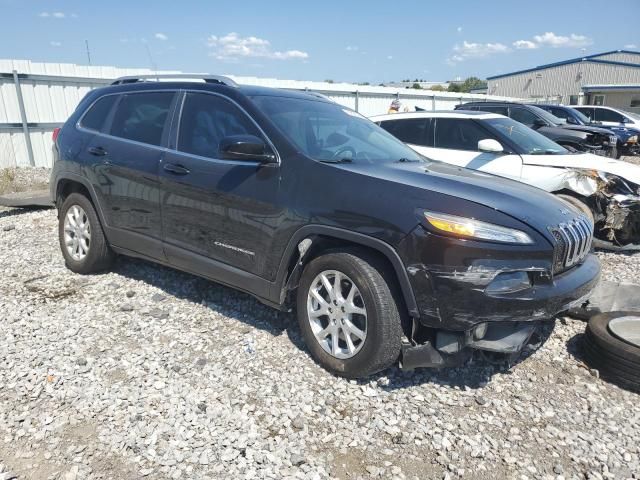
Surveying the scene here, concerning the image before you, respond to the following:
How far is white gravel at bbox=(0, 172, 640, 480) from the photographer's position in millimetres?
2564

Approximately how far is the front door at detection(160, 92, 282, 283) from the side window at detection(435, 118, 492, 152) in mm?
4289

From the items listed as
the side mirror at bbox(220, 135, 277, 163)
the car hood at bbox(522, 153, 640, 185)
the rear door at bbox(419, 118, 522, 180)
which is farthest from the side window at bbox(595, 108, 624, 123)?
the side mirror at bbox(220, 135, 277, 163)

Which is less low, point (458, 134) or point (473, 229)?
point (458, 134)

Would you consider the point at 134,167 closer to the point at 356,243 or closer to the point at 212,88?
the point at 212,88

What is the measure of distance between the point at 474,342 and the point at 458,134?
4896 millimetres

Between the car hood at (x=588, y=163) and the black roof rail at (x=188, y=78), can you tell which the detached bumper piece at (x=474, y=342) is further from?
the car hood at (x=588, y=163)

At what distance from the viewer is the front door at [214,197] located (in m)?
3.51

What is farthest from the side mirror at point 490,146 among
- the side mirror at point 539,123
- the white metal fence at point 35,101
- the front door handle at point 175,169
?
the white metal fence at point 35,101

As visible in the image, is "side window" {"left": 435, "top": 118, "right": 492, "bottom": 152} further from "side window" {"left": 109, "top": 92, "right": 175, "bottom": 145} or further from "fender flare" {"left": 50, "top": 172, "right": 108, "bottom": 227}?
"fender flare" {"left": 50, "top": 172, "right": 108, "bottom": 227}

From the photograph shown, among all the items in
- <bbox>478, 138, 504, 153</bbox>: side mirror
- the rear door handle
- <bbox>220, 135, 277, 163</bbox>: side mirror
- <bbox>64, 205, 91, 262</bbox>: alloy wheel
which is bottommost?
<bbox>64, 205, 91, 262</bbox>: alloy wheel

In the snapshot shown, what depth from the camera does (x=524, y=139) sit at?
6.95 meters

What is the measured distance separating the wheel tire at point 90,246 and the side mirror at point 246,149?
6.65ft

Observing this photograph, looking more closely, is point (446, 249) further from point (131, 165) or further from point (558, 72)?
point (558, 72)

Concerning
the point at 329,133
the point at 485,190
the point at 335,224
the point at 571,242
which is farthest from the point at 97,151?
the point at 571,242
